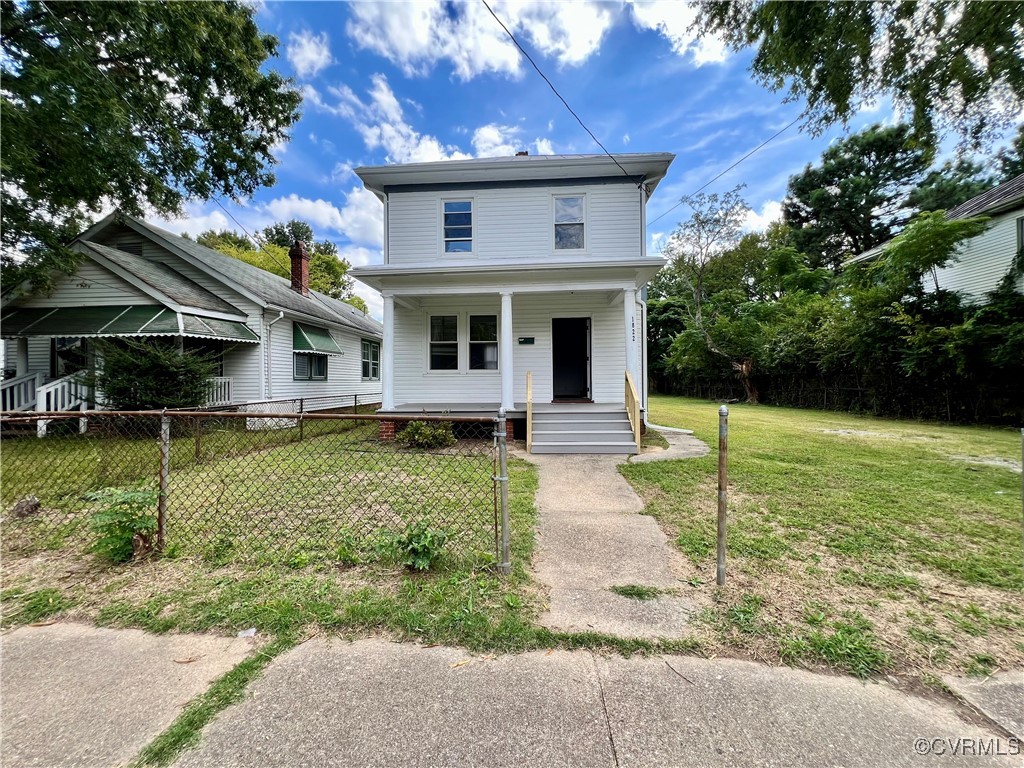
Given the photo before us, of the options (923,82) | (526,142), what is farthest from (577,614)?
(526,142)

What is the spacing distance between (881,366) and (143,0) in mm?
21633

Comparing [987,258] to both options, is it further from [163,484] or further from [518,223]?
[163,484]

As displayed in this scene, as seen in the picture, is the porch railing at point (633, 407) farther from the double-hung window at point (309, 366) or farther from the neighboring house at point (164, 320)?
the double-hung window at point (309, 366)

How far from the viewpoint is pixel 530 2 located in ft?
20.9

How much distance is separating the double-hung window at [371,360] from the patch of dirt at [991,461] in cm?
1870

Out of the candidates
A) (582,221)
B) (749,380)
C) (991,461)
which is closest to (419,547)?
(582,221)

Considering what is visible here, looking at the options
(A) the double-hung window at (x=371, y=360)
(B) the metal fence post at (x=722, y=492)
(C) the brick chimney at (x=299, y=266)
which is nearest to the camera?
(B) the metal fence post at (x=722, y=492)

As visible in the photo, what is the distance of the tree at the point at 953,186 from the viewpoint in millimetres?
23344

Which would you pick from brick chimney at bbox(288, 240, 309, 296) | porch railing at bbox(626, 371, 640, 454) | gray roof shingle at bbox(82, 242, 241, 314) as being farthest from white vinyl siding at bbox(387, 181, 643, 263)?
brick chimney at bbox(288, 240, 309, 296)

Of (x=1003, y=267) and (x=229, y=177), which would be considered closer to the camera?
(x=229, y=177)

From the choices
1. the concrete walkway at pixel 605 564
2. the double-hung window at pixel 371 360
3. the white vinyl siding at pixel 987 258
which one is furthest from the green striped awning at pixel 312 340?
the white vinyl siding at pixel 987 258

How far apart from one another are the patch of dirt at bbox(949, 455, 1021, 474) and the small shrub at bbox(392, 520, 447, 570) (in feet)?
29.2

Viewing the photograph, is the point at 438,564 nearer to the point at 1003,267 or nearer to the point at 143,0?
the point at 143,0

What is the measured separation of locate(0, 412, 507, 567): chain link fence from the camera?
3.19 metres
